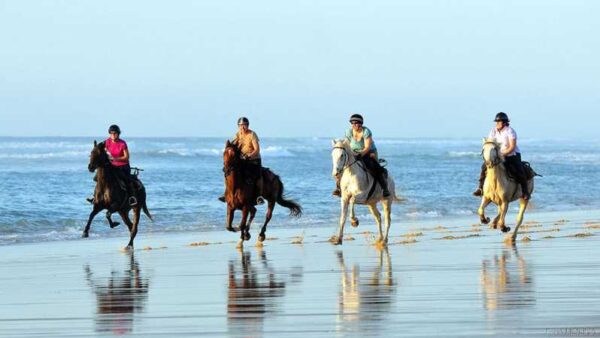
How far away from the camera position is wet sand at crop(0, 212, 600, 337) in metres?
9.47

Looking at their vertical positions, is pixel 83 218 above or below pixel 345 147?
below

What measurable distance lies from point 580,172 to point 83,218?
33.3 m

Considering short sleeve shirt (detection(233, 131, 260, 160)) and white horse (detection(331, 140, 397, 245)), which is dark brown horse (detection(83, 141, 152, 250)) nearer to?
short sleeve shirt (detection(233, 131, 260, 160))

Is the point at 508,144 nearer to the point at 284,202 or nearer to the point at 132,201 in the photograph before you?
the point at 284,202

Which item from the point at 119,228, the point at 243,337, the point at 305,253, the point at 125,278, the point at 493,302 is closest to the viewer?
the point at 243,337

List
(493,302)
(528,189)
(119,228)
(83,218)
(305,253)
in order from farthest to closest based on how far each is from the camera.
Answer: (83,218) < (119,228) < (528,189) < (305,253) < (493,302)

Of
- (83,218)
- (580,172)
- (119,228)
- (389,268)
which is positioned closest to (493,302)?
(389,268)

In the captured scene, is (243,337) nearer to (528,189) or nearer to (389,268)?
(389,268)

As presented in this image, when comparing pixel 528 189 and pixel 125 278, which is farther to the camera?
pixel 528 189

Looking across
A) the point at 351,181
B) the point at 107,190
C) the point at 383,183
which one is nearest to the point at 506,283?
the point at 351,181

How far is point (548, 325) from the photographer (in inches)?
355

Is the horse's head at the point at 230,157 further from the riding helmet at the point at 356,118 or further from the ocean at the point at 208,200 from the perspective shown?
the ocean at the point at 208,200

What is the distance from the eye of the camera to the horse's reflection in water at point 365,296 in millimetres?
9555

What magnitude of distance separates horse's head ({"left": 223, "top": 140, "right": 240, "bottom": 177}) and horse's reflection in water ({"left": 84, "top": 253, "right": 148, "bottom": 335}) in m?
3.01
